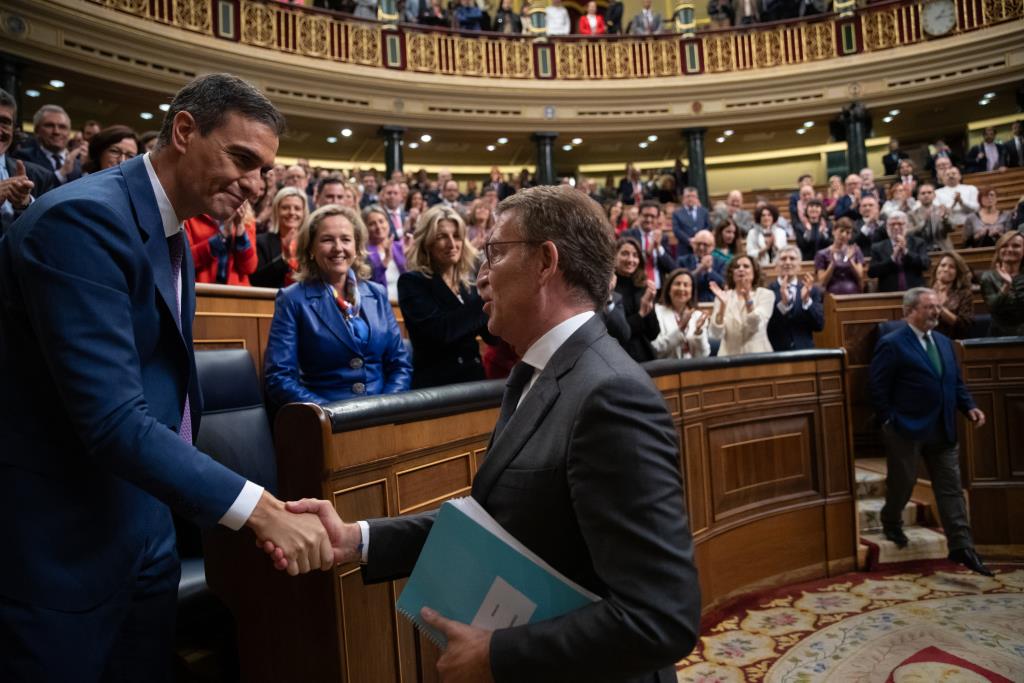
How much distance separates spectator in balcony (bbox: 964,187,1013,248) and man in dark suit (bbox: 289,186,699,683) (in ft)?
21.4

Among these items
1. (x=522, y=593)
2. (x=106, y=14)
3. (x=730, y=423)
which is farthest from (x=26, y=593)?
(x=106, y=14)

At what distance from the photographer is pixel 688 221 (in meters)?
7.66

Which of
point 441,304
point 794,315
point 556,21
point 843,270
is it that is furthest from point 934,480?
point 556,21

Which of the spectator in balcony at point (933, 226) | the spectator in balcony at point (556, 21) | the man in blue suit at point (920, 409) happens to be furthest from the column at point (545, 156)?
the man in blue suit at point (920, 409)

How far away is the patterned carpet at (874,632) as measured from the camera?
8.30ft

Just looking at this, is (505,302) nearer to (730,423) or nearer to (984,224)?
(730,423)

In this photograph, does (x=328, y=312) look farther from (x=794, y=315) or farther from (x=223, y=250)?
(x=794, y=315)

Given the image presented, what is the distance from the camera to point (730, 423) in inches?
133

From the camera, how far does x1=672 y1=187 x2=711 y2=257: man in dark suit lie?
24.4ft

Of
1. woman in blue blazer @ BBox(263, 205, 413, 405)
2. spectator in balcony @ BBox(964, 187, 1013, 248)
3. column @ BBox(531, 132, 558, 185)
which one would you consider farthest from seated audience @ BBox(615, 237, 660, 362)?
column @ BBox(531, 132, 558, 185)

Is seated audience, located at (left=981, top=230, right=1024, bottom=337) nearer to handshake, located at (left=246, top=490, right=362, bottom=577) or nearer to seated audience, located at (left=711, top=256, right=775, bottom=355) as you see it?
seated audience, located at (left=711, top=256, right=775, bottom=355)

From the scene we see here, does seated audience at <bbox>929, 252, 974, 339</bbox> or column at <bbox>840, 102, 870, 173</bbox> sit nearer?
seated audience at <bbox>929, 252, 974, 339</bbox>

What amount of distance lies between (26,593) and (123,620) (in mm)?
159

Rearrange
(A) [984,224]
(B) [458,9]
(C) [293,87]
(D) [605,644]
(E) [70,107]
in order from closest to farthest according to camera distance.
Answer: (D) [605,644]
(A) [984,224]
(E) [70,107]
(C) [293,87]
(B) [458,9]
